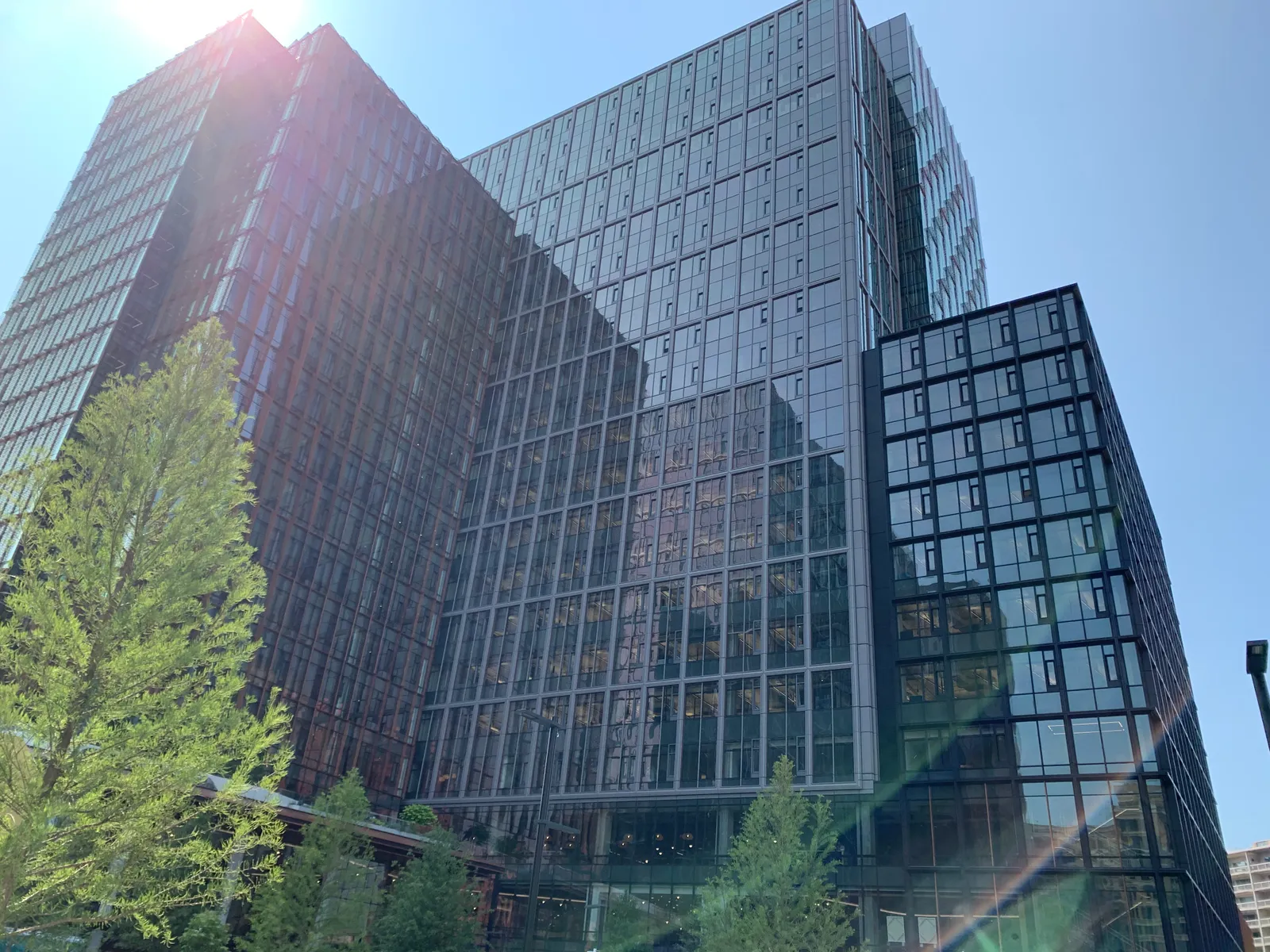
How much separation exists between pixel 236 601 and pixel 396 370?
207 ft

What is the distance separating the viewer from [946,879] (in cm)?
4781

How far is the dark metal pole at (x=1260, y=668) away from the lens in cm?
1376

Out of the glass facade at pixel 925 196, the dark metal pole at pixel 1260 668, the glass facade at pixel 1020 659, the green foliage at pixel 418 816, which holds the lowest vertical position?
the dark metal pole at pixel 1260 668

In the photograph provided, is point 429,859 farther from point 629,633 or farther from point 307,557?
point 307,557

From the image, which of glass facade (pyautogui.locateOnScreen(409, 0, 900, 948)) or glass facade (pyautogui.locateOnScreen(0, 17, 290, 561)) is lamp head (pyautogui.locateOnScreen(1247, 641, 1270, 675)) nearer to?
glass facade (pyautogui.locateOnScreen(409, 0, 900, 948))

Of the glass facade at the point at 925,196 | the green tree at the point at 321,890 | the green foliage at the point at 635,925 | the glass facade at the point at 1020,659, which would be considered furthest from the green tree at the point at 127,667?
the glass facade at the point at 925,196

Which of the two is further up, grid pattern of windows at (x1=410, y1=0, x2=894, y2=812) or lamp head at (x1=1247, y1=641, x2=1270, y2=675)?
grid pattern of windows at (x1=410, y1=0, x2=894, y2=812)

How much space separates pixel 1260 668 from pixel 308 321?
230 ft

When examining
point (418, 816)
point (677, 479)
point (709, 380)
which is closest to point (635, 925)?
point (418, 816)

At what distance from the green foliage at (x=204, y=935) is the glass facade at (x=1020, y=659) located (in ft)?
104

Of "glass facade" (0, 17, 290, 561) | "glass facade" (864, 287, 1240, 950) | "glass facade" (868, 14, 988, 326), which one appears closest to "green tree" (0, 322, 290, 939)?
"glass facade" (864, 287, 1240, 950)

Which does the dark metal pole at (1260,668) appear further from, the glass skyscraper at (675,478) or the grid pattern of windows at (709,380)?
the grid pattern of windows at (709,380)

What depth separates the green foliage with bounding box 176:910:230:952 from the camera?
3650cm

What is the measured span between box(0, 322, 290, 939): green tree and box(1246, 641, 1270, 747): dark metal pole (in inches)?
673
